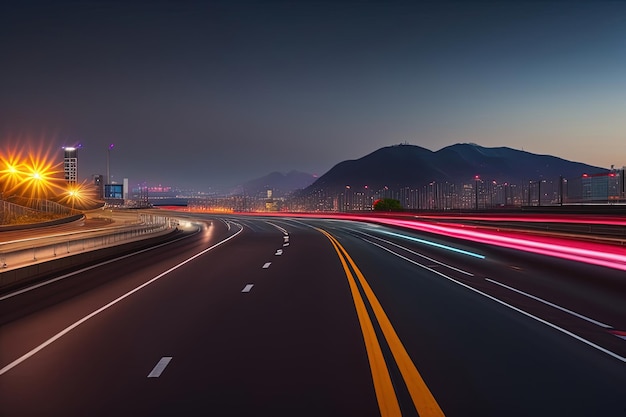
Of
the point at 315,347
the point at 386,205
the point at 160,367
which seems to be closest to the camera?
the point at 160,367

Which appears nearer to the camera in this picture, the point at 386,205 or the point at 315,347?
the point at 315,347

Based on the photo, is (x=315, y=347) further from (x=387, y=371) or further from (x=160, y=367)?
(x=160, y=367)

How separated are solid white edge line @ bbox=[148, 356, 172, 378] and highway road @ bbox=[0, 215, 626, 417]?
1.4 inches

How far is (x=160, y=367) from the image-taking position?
6.77m

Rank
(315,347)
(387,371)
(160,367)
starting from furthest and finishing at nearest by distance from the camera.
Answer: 1. (315,347)
2. (160,367)
3. (387,371)

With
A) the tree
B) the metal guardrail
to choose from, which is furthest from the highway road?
the tree

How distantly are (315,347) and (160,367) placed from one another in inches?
85.3

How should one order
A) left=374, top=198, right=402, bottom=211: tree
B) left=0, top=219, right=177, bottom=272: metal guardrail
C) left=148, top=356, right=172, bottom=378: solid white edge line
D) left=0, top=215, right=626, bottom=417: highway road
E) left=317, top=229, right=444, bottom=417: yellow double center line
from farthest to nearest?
left=374, top=198, right=402, bottom=211: tree
left=0, top=219, right=177, bottom=272: metal guardrail
left=148, top=356, right=172, bottom=378: solid white edge line
left=0, top=215, right=626, bottom=417: highway road
left=317, top=229, right=444, bottom=417: yellow double center line

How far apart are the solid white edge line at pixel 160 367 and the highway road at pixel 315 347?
4 centimetres

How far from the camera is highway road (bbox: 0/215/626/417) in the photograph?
18.3 ft

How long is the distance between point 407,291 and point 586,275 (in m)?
6.67

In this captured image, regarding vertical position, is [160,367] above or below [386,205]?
below

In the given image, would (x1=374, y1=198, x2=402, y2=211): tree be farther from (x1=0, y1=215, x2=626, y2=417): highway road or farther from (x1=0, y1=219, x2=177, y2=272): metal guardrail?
(x1=0, y1=215, x2=626, y2=417): highway road

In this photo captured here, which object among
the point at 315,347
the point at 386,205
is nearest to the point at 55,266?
the point at 315,347
